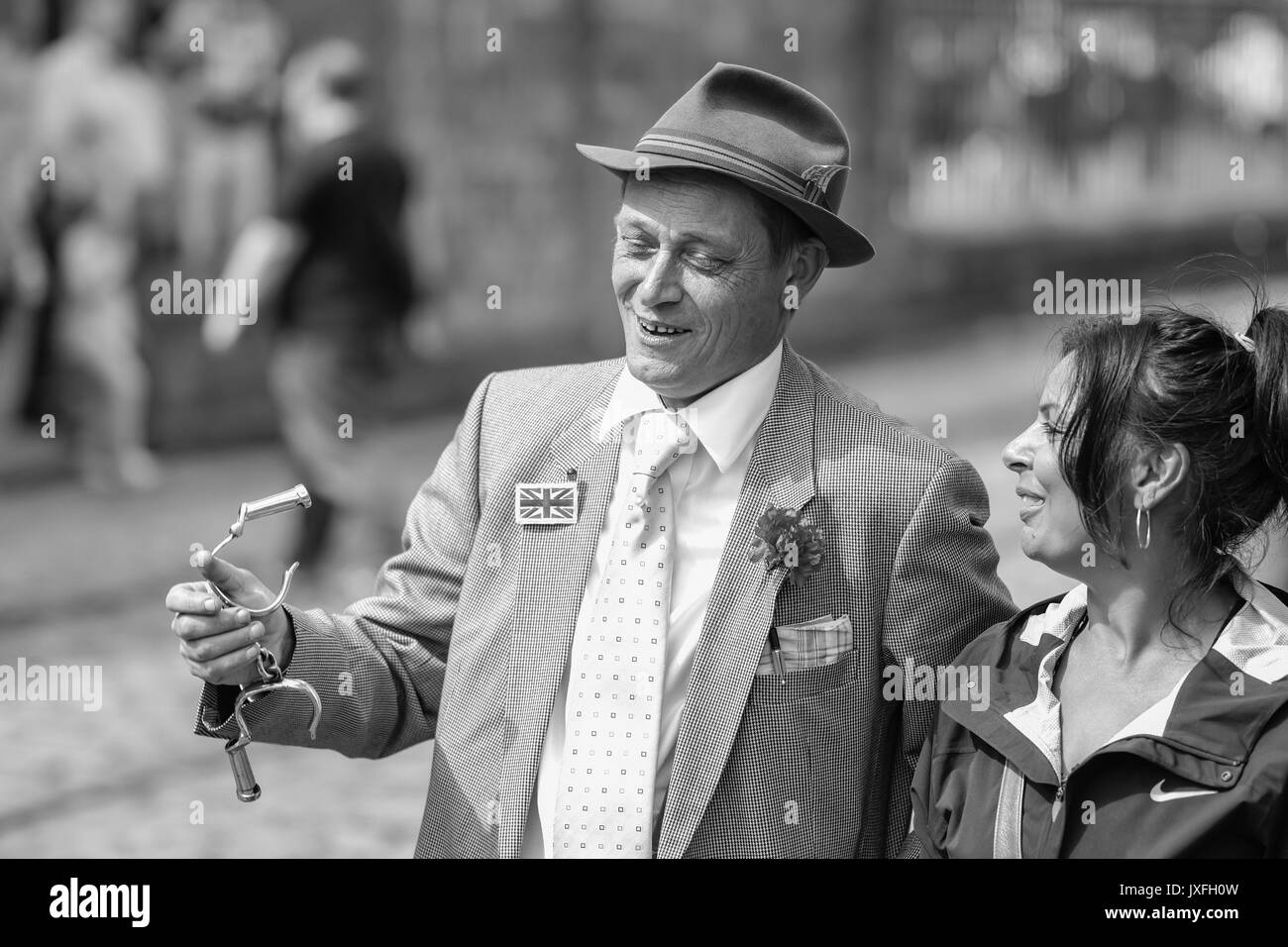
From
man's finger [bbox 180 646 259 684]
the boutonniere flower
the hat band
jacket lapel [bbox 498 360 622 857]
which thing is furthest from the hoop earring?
man's finger [bbox 180 646 259 684]

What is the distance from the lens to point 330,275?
9062 millimetres

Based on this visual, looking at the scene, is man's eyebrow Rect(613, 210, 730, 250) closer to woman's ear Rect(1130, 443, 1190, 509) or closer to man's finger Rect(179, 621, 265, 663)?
woman's ear Rect(1130, 443, 1190, 509)

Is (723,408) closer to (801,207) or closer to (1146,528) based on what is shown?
(801,207)

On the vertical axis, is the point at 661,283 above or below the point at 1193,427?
above

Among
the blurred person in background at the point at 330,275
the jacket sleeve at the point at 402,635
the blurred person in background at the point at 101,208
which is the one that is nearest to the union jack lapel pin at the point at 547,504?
the jacket sleeve at the point at 402,635

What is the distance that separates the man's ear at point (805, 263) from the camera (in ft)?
9.71

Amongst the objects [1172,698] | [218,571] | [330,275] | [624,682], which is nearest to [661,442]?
[624,682]

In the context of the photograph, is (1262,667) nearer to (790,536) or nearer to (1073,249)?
(790,536)

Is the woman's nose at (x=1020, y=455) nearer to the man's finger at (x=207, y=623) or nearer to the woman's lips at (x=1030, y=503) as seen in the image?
the woman's lips at (x=1030, y=503)

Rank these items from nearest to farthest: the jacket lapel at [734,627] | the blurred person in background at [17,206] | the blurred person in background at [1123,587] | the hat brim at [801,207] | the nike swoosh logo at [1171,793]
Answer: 1. the nike swoosh logo at [1171,793]
2. the blurred person in background at [1123,587]
3. the jacket lapel at [734,627]
4. the hat brim at [801,207]
5. the blurred person in background at [17,206]

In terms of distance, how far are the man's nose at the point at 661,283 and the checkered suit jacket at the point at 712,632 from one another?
0.25 m

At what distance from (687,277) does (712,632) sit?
58 centimetres

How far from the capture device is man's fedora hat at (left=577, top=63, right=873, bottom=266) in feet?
9.12
